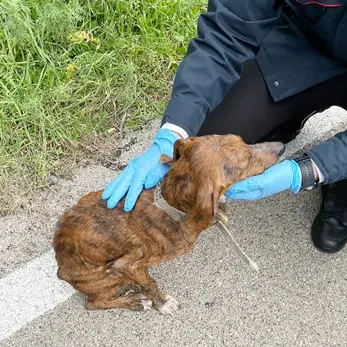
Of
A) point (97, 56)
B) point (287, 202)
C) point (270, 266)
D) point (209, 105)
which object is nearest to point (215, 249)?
point (270, 266)

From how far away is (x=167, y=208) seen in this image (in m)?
2.62

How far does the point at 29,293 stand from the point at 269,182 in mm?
1328

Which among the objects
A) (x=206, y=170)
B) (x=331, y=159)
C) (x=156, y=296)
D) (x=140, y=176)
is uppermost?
(x=206, y=170)

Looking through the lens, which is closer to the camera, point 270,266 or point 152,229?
point 152,229

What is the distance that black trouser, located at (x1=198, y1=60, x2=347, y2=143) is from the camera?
3168 millimetres

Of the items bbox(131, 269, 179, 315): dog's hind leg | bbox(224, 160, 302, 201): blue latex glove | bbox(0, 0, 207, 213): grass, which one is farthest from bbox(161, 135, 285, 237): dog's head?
bbox(0, 0, 207, 213): grass

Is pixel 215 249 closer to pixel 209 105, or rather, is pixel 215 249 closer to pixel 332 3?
pixel 209 105

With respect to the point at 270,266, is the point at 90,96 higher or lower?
higher

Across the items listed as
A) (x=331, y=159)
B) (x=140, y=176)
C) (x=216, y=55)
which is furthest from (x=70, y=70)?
(x=331, y=159)

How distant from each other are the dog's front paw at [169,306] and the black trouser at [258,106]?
868 mm

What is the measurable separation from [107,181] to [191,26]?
157cm

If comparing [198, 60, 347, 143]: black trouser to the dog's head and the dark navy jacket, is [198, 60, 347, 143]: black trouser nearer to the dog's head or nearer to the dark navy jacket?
the dark navy jacket

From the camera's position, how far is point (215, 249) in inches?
130

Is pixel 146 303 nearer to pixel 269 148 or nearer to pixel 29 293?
pixel 29 293
